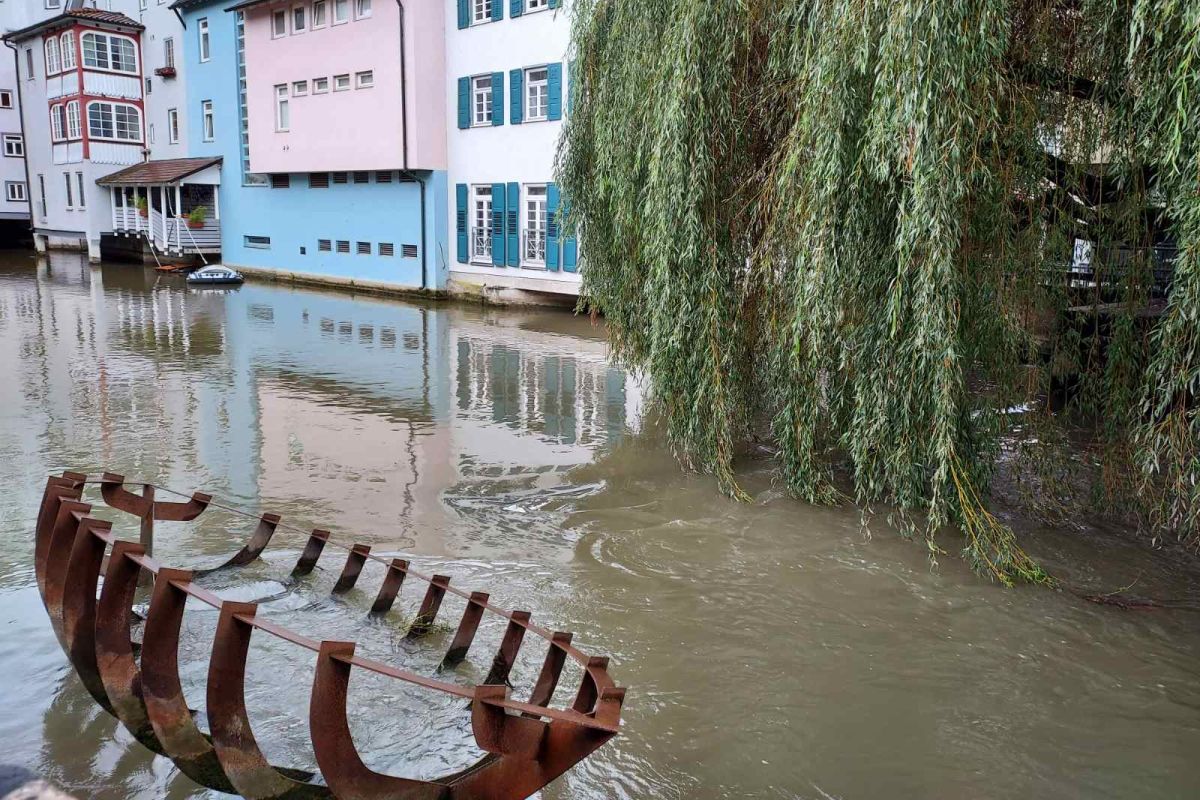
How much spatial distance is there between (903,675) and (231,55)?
35743mm

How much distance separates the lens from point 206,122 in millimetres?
38531

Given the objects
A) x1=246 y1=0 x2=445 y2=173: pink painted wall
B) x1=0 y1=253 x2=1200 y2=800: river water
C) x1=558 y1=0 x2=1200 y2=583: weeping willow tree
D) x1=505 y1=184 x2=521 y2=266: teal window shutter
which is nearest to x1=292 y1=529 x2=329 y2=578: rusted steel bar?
x1=0 y1=253 x2=1200 y2=800: river water

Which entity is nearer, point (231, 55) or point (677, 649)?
point (677, 649)

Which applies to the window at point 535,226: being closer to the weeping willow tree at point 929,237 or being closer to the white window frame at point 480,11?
the white window frame at point 480,11

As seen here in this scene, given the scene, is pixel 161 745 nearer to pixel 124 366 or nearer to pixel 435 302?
pixel 124 366

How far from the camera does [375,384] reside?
626 inches

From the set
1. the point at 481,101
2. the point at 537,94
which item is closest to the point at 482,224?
the point at 481,101

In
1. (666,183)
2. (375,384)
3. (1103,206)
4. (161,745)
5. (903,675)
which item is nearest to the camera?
(161,745)

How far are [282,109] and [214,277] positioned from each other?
588 centimetres

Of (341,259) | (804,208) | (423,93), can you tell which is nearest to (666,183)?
(804,208)

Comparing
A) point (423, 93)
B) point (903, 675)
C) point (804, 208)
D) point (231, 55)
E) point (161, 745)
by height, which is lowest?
point (903, 675)

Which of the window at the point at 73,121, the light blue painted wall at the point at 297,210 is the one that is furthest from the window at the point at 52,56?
the light blue painted wall at the point at 297,210

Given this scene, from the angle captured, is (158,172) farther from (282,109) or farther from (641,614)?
(641,614)

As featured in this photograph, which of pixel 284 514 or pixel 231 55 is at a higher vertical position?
pixel 231 55
